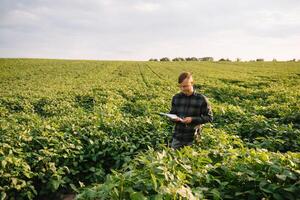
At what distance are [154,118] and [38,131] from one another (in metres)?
3.48

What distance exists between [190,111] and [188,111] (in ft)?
0.12

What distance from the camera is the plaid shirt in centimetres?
564

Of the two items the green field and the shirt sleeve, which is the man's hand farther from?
the green field

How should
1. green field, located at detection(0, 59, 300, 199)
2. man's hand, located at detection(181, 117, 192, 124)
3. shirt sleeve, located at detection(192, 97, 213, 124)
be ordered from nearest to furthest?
green field, located at detection(0, 59, 300, 199), man's hand, located at detection(181, 117, 192, 124), shirt sleeve, located at detection(192, 97, 213, 124)

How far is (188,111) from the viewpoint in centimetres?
571

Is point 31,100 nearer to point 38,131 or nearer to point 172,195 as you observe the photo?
point 38,131

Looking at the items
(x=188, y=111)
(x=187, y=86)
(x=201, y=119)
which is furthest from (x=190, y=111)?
(x=187, y=86)

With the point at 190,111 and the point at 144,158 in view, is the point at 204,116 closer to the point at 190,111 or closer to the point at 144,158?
the point at 190,111

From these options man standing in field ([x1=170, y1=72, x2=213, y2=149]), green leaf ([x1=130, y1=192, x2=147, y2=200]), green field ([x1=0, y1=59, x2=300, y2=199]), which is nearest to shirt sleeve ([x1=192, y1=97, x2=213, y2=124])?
man standing in field ([x1=170, y1=72, x2=213, y2=149])

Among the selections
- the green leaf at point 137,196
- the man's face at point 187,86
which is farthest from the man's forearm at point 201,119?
the green leaf at point 137,196

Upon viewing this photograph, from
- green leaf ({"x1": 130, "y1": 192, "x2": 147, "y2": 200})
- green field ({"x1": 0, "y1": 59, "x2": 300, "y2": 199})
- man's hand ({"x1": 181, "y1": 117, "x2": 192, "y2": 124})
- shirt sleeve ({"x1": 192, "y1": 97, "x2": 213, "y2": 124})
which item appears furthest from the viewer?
shirt sleeve ({"x1": 192, "y1": 97, "x2": 213, "y2": 124})

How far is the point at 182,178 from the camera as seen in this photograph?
3.27 m

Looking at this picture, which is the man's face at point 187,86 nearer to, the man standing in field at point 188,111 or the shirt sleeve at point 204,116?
the man standing in field at point 188,111

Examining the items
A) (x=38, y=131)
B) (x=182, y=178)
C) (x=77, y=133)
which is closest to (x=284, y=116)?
(x=77, y=133)
